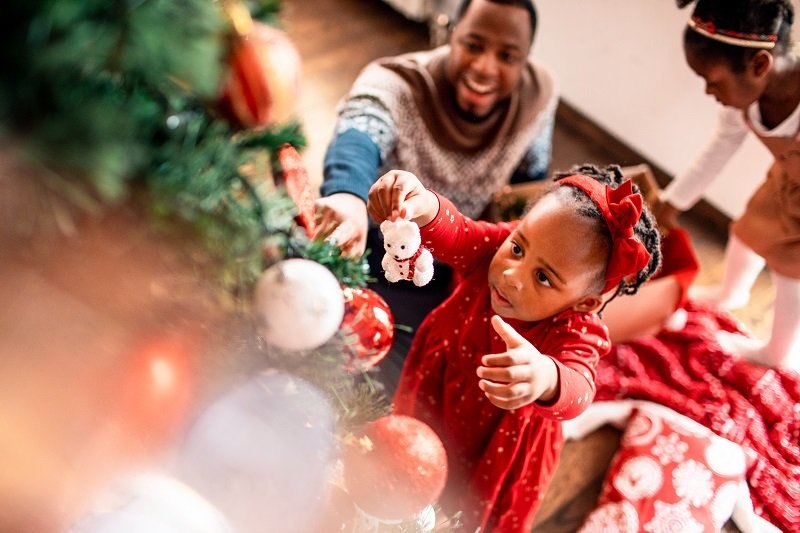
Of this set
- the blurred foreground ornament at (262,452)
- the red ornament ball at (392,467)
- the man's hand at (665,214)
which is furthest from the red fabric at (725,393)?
the blurred foreground ornament at (262,452)

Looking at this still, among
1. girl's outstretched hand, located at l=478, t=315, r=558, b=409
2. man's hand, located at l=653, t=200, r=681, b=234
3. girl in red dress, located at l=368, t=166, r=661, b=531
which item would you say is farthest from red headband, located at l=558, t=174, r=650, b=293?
man's hand, located at l=653, t=200, r=681, b=234

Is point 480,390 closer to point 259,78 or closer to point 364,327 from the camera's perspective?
point 364,327

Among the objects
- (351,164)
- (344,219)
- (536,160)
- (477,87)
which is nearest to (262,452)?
(344,219)

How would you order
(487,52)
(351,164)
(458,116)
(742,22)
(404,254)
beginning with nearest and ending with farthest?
(404,254) < (742,22) < (351,164) < (487,52) < (458,116)

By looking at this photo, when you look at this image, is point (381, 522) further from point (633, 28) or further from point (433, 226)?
point (633, 28)

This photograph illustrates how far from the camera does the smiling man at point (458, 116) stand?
1064 mm

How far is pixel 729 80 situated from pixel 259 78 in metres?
0.87

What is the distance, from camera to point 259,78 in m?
0.38

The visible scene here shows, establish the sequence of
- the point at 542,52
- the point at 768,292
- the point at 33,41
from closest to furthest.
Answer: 1. the point at 33,41
2. the point at 768,292
3. the point at 542,52

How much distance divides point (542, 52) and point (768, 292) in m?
1.05

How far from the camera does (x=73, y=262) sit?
0.35m

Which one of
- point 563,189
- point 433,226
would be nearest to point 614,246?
point 563,189

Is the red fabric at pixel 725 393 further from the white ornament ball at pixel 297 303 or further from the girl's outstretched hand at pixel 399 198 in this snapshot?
the white ornament ball at pixel 297 303

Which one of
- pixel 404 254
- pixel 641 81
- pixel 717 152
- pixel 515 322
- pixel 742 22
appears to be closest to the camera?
pixel 404 254
